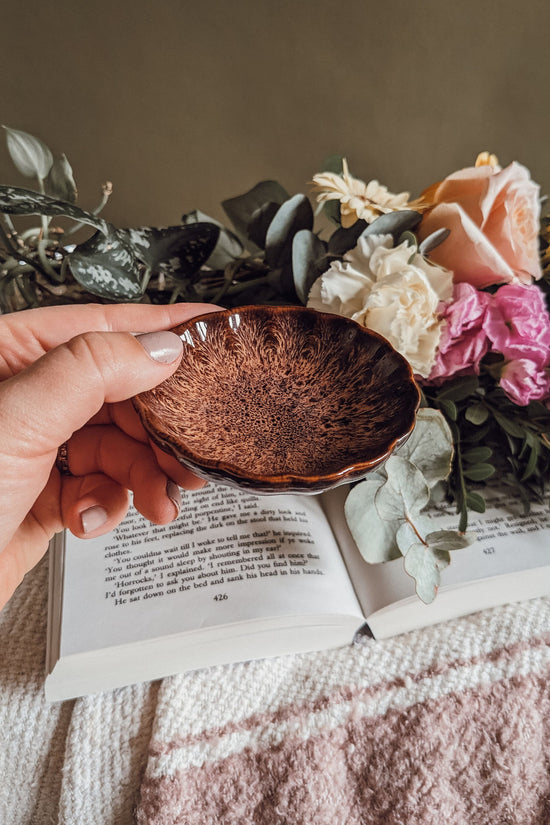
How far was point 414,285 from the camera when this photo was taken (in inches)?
23.0

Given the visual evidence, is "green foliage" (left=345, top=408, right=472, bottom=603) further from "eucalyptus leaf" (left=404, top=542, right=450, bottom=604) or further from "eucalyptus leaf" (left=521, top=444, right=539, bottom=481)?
"eucalyptus leaf" (left=521, top=444, right=539, bottom=481)

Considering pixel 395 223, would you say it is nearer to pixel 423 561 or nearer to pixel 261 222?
pixel 261 222

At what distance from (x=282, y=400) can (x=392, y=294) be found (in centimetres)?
17

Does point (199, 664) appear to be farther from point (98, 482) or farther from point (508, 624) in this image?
point (508, 624)

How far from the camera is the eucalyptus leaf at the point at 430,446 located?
1.93 feet

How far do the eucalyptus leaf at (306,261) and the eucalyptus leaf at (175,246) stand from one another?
0.47 feet

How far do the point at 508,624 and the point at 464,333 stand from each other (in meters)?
0.33

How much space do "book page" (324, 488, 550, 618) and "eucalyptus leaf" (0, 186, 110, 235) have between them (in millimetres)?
455

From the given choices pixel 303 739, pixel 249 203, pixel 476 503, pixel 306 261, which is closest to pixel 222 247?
pixel 249 203

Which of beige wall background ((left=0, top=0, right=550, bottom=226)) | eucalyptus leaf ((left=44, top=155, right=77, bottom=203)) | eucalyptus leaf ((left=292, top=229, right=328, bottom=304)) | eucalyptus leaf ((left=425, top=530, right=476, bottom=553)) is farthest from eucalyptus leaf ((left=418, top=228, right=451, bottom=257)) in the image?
beige wall background ((left=0, top=0, right=550, bottom=226))

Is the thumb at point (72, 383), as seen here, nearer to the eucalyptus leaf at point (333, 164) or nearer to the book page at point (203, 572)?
the book page at point (203, 572)

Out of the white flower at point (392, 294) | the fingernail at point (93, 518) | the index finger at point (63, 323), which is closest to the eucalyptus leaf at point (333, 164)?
the white flower at point (392, 294)

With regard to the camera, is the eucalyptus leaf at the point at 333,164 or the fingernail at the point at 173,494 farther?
the eucalyptus leaf at the point at 333,164

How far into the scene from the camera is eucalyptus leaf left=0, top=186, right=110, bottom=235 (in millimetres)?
569
